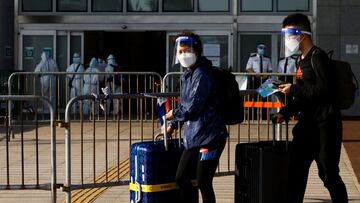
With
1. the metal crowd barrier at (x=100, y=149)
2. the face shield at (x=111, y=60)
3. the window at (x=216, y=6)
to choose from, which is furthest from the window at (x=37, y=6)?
the metal crowd barrier at (x=100, y=149)

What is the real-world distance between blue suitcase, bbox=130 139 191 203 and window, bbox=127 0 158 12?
45.6 ft

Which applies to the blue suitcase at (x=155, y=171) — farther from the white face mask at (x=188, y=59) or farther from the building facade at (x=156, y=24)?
the building facade at (x=156, y=24)

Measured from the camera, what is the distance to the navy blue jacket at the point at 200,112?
640 cm

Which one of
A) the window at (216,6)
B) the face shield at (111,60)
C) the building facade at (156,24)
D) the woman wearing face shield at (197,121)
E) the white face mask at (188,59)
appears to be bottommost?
the woman wearing face shield at (197,121)

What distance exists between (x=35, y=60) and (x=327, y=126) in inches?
604

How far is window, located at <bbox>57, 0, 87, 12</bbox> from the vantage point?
20750mm

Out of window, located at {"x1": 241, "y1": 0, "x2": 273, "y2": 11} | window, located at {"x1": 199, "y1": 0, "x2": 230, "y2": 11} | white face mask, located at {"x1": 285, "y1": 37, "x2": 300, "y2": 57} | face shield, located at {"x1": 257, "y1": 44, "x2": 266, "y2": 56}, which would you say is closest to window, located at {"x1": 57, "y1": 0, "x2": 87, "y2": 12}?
window, located at {"x1": 199, "y1": 0, "x2": 230, "y2": 11}

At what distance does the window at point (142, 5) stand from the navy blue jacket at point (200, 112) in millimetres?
14286

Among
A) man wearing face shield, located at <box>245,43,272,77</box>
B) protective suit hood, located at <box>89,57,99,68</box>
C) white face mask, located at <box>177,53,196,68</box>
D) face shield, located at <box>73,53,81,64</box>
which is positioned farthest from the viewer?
face shield, located at <box>73,53,81,64</box>

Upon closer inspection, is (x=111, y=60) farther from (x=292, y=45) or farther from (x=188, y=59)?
(x=292, y=45)

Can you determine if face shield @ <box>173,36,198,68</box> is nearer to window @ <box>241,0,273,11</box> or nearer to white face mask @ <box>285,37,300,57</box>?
white face mask @ <box>285,37,300,57</box>

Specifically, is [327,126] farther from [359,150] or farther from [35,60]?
[35,60]

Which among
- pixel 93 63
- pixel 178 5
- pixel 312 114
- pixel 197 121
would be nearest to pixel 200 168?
pixel 197 121

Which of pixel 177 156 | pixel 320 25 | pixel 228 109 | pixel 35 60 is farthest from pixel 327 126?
pixel 35 60
